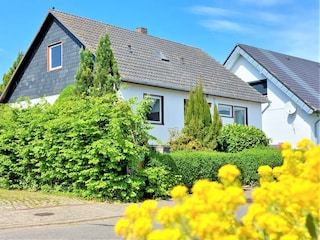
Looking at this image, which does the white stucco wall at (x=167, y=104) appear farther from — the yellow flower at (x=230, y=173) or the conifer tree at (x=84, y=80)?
the yellow flower at (x=230, y=173)

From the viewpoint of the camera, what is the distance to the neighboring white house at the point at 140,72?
744 inches

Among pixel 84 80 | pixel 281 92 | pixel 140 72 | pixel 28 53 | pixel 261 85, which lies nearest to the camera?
pixel 84 80

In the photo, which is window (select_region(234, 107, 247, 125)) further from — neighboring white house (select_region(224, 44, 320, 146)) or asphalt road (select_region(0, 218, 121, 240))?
asphalt road (select_region(0, 218, 121, 240))

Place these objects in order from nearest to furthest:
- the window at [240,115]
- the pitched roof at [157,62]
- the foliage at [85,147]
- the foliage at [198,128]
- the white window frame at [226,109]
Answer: the foliage at [85,147] → the foliage at [198,128] → the pitched roof at [157,62] → the white window frame at [226,109] → the window at [240,115]

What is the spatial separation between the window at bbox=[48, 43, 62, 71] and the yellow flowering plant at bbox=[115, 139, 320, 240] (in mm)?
18946

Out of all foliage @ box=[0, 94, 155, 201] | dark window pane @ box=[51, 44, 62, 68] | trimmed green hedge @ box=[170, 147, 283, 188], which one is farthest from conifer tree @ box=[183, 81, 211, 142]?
dark window pane @ box=[51, 44, 62, 68]

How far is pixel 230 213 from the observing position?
1986 mm

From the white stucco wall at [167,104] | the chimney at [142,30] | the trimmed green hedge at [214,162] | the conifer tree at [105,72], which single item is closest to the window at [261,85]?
the white stucco wall at [167,104]

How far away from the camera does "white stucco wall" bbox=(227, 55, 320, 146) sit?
81.4ft

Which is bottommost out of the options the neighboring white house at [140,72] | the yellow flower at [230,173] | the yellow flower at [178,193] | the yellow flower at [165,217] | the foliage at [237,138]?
the yellow flower at [165,217]

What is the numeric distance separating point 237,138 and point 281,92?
876cm

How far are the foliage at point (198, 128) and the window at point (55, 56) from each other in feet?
22.6

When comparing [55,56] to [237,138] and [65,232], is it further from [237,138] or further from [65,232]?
[65,232]

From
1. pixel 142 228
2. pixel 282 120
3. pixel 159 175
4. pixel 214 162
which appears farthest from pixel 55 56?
pixel 142 228
